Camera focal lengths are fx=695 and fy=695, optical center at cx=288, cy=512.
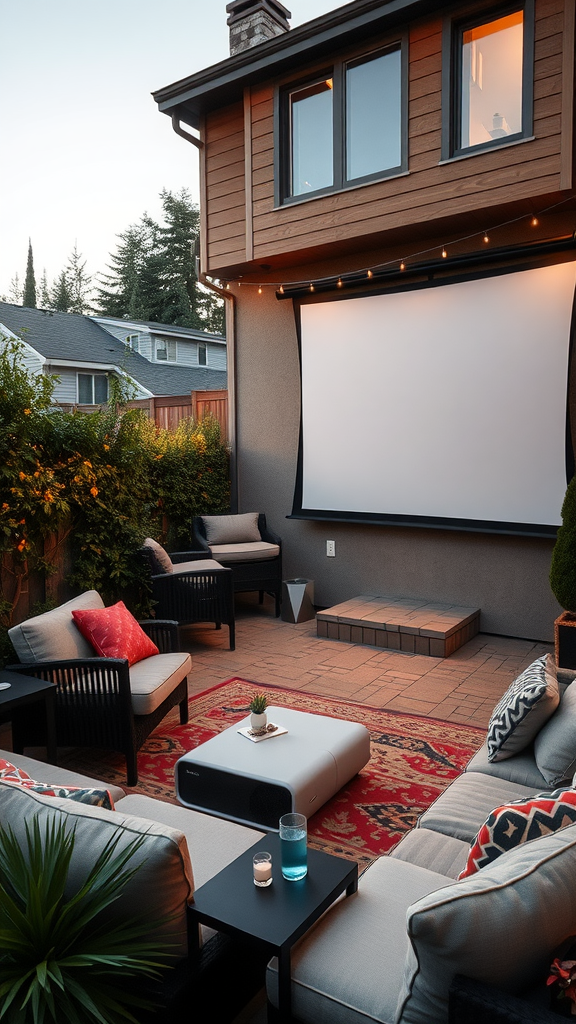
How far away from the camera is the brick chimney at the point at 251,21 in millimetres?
6992

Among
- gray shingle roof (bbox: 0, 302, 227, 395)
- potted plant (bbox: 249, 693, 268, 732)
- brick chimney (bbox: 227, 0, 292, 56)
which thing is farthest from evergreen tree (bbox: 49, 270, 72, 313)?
potted plant (bbox: 249, 693, 268, 732)

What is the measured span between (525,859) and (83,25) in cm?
1145

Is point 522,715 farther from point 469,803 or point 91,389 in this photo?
point 91,389

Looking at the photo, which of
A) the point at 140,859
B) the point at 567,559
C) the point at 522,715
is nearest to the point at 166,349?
the point at 567,559

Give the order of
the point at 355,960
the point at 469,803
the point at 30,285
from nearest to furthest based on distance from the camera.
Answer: the point at 355,960, the point at 469,803, the point at 30,285

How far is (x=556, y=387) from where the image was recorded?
5336 millimetres

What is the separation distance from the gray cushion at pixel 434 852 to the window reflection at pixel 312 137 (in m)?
5.47

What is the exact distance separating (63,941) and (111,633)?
7.81 ft

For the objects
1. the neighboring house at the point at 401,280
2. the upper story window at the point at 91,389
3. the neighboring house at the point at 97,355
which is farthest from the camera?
the upper story window at the point at 91,389

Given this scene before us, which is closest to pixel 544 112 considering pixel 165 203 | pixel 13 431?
pixel 13 431

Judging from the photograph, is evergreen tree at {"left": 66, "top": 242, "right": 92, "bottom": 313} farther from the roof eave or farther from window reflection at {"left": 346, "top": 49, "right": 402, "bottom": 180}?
window reflection at {"left": 346, "top": 49, "right": 402, "bottom": 180}

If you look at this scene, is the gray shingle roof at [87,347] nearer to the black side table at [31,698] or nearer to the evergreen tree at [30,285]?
the black side table at [31,698]

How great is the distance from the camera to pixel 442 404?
19.5ft

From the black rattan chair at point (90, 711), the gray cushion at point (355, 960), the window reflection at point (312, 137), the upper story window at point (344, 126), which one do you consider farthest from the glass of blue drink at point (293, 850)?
the window reflection at point (312, 137)
